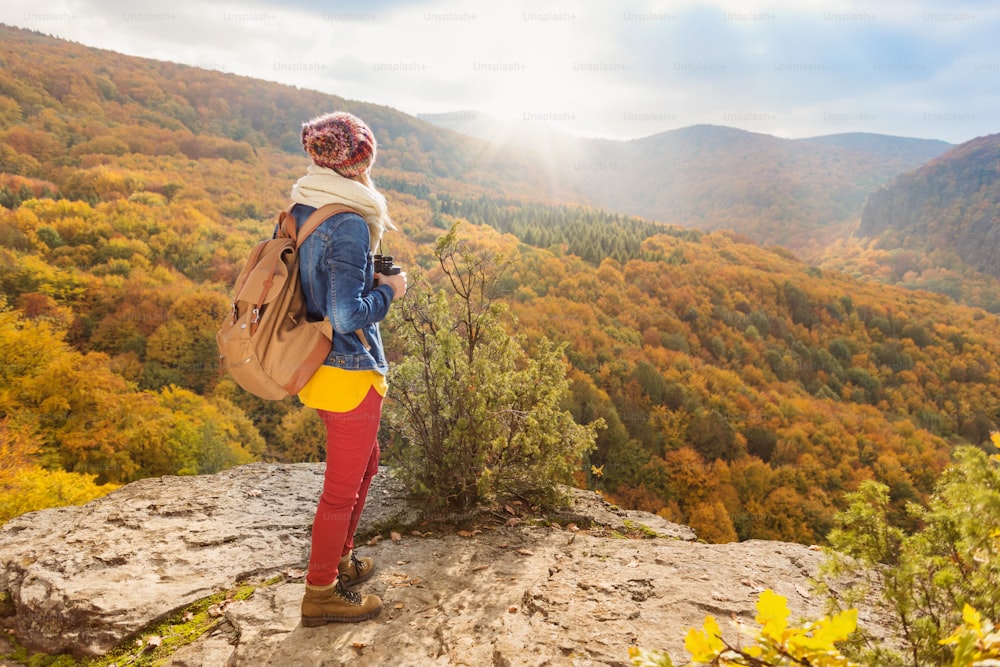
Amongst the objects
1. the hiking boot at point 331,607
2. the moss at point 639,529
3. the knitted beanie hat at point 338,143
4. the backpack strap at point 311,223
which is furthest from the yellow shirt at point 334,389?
the moss at point 639,529

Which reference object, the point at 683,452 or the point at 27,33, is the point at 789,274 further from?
the point at 27,33

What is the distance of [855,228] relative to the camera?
121000mm

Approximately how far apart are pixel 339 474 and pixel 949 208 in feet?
454

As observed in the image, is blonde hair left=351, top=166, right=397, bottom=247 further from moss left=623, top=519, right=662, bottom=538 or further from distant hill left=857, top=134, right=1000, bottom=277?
distant hill left=857, top=134, right=1000, bottom=277

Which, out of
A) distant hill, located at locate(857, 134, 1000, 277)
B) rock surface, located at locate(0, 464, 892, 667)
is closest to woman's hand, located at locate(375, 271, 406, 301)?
rock surface, located at locate(0, 464, 892, 667)

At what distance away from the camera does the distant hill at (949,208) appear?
91062 mm

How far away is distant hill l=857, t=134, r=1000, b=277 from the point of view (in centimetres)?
9106

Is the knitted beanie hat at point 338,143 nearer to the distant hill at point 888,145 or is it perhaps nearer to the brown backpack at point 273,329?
the brown backpack at point 273,329

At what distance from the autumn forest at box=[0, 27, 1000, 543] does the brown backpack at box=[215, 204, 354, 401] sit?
1.99 metres

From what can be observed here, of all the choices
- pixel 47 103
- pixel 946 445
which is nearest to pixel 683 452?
pixel 946 445

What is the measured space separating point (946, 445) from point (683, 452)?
1976 centimetres

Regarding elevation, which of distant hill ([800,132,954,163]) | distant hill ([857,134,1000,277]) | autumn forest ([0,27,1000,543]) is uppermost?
distant hill ([800,132,954,163])

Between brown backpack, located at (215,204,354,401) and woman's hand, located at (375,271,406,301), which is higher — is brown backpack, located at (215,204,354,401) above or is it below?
below

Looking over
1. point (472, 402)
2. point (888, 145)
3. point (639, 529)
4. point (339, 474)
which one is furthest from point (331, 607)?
point (888, 145)
